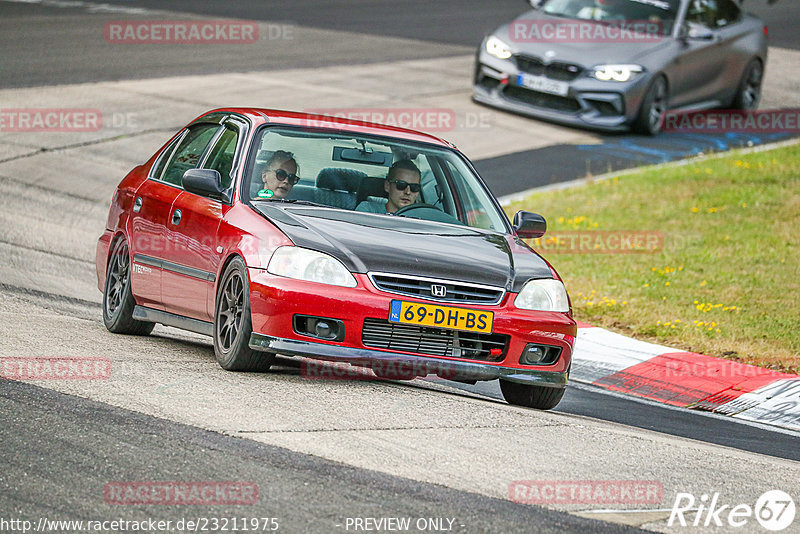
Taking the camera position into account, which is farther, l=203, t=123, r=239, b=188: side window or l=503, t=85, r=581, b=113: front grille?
l=503, t=85, r=581, b=113: front grille

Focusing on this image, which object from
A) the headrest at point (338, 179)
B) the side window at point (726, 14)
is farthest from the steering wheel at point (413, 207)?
the side window at point (726, 14)

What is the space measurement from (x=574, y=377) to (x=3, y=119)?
10.1 meters

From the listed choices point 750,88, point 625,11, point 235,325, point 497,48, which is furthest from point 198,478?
point 750,88

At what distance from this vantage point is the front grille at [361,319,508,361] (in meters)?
7.22

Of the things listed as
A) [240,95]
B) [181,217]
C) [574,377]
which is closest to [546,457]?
[181,217]

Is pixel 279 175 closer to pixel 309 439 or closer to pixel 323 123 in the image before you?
pixel 323 123

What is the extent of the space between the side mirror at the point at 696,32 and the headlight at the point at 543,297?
13057mm

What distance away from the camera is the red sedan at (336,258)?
7.22 meters

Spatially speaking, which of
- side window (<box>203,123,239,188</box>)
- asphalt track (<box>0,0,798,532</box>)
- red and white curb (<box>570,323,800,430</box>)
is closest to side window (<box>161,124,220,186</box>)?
side window (<box>203,123,239,188</box>)

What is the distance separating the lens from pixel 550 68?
19.2m

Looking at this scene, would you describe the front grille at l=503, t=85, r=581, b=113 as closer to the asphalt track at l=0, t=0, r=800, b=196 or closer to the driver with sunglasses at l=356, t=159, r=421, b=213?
the asphalt track at l=0, t=0, r=800, b=196

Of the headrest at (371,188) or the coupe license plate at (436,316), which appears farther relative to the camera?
the headrest at (371,188)

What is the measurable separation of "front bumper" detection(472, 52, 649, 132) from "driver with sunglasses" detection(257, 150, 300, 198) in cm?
1135

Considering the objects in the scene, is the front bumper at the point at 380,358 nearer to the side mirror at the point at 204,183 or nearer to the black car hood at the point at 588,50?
the side mirror at the point at 204,183
